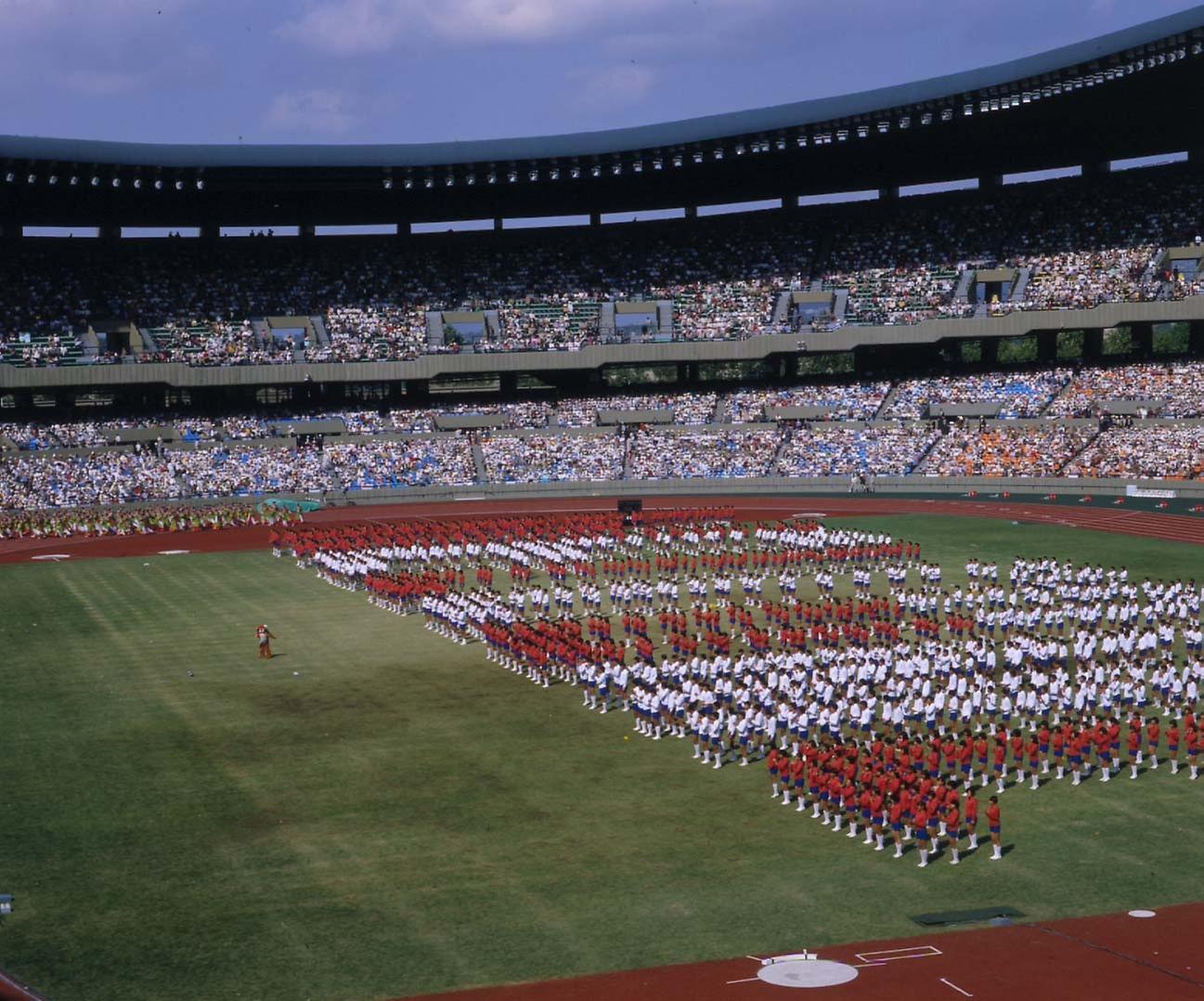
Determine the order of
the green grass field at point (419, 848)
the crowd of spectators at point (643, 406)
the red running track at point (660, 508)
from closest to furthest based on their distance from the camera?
the green grass field at point (419, 848)
the red running track at point (660, 508)
the crowd of spectators at point (643, 406)

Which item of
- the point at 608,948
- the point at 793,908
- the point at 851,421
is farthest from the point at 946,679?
the point at 851,421

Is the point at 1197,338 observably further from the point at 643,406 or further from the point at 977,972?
the point at 977,972

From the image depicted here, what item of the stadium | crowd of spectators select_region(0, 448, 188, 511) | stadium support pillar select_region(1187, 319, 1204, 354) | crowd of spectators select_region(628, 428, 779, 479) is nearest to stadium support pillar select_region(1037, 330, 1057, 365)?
the stadium

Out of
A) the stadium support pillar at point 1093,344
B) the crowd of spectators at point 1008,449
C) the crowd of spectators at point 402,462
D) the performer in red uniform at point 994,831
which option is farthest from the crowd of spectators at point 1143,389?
the performer in red uniform at point 994,831

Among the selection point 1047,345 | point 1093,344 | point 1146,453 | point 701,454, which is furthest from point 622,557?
point 1047,345

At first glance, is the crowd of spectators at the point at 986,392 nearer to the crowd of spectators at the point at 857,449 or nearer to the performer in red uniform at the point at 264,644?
the crowd of spectators at the point at 857,449

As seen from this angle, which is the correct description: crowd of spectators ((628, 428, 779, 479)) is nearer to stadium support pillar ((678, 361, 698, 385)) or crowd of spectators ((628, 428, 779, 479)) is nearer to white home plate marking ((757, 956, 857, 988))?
stadium support pillar ((678, 361, 698, 385))
